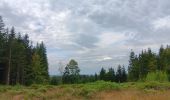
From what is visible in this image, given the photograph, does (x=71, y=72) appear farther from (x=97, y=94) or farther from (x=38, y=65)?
(x=97, y=94)

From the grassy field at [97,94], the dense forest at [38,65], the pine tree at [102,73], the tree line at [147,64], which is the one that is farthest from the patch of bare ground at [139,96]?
the pine tree at [102,73]

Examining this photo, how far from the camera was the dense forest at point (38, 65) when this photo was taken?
78.8 m

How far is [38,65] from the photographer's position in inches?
3748

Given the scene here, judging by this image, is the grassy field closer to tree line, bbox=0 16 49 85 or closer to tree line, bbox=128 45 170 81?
tree line, bbox=0 16 49 85

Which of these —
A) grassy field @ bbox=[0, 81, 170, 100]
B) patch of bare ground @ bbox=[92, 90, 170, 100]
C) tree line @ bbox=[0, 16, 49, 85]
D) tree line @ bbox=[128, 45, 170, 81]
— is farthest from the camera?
tree line @ bbox=[128, 45, 170, 81]

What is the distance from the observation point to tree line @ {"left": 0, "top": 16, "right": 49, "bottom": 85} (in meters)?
78.1

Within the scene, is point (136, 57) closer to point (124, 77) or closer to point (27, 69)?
point (124, 77)

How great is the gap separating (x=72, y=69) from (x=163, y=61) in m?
28.0

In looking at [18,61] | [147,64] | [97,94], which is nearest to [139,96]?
[97,94]

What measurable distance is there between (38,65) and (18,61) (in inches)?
464

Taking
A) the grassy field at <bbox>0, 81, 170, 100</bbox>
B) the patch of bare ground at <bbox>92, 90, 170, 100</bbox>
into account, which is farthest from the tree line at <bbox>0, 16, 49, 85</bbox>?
the patch of bare ground at <bbox>92, 90, 170, 100</bbox>

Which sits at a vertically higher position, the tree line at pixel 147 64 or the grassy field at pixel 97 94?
the tree line at pixel 147 64

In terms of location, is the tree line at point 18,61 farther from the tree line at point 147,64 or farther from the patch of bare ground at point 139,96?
the patch of bare ground at point 139,96

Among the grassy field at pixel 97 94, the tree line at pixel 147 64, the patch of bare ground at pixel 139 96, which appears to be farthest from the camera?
the tree line at pixel 147 64
